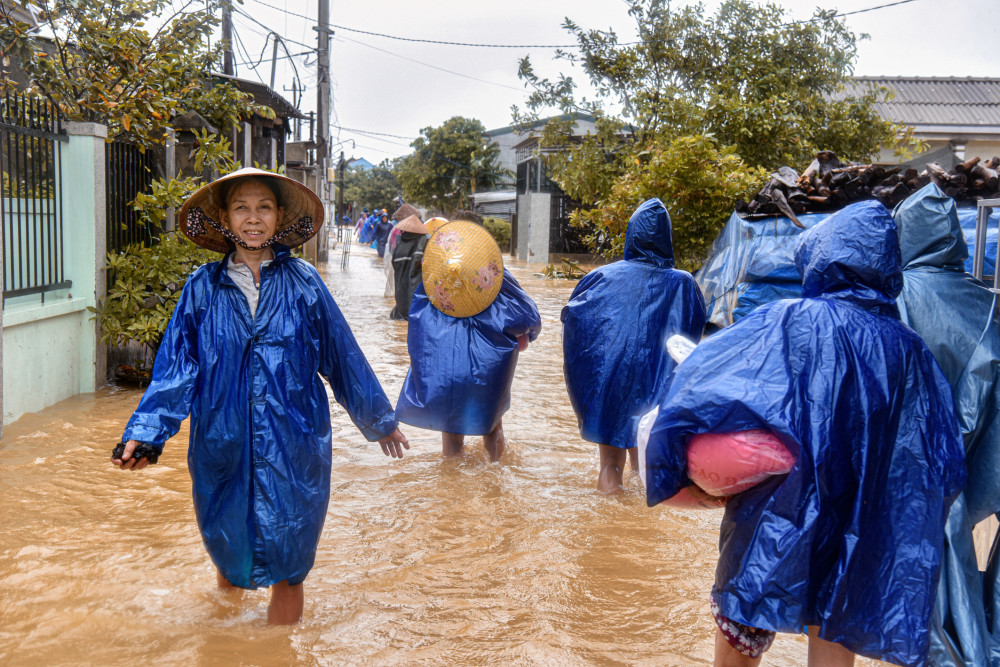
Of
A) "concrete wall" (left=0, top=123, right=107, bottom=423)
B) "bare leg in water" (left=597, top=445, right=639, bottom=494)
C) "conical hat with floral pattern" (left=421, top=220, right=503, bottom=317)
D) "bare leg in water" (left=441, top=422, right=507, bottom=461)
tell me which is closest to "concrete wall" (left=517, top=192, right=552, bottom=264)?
"concrete wall" (left=0, top=123, right=107, bottom=423)

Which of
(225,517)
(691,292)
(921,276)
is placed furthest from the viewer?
(691,292)

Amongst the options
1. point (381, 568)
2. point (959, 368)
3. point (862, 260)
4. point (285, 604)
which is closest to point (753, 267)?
point (959, 368)

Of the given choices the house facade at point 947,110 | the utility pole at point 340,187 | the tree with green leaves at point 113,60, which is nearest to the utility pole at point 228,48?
the tree with green leaves at point 113,60

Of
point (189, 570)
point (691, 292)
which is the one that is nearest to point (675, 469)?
point (189, 570)

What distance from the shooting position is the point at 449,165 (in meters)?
38.7

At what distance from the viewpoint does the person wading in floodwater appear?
3.06 m

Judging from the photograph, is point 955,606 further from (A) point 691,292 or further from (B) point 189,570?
(B) point 189,570

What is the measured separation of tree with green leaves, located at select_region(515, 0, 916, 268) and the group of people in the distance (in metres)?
6.68

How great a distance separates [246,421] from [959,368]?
98.1 inches

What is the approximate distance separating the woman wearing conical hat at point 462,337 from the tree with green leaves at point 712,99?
14.5ft

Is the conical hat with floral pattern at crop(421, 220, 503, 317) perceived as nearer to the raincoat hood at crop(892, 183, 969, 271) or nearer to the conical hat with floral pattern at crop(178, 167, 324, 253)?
the conical hat with floral pattern at crop(178, 167, 324, 253)

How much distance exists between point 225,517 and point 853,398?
2.06m

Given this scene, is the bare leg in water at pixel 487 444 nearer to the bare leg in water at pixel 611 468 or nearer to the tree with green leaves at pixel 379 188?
the bare leg in water at pixel 611 468

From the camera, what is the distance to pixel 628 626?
355 centimetres
